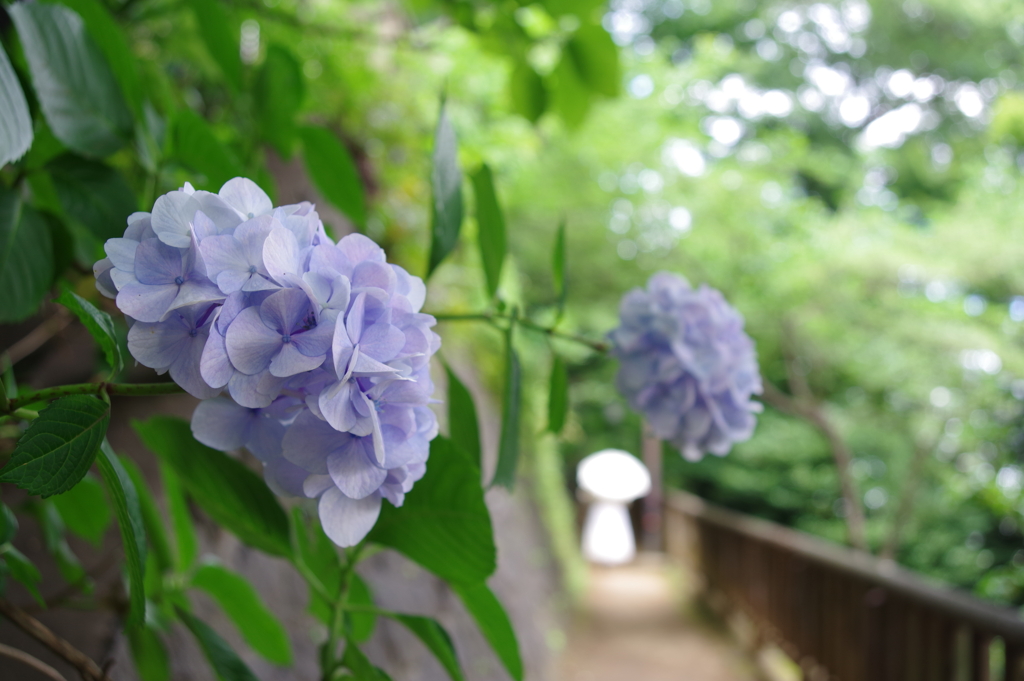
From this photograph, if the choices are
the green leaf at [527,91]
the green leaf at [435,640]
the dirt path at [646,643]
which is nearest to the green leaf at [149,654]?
the green leaf at [435,640]

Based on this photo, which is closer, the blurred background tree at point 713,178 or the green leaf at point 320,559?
the green leaf at point 320,559

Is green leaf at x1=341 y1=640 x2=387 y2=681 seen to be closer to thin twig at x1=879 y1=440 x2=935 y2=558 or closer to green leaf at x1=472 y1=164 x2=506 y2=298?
green leaf at x1=472 y1=164 x2=506 y2=298

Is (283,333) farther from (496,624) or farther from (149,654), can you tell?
(149,654)

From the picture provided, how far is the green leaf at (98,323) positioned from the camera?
29 centimetres

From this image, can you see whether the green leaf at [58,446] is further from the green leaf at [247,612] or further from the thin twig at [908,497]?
the thin twig at [908,497]

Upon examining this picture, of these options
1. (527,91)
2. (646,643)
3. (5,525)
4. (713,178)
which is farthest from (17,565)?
(713,178)

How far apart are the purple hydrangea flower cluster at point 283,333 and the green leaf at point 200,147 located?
0.92ft

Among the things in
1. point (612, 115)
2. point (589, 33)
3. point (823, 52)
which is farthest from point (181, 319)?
point (823, 52)

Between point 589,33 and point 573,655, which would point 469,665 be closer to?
point 589,33

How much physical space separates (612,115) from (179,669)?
4.67 m

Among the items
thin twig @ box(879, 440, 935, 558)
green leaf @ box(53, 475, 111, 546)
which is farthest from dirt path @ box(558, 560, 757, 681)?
green leaf @ box(53, 475, 111, 546)

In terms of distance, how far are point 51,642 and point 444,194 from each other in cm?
38

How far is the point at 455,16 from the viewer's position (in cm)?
99

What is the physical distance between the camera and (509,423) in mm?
505
